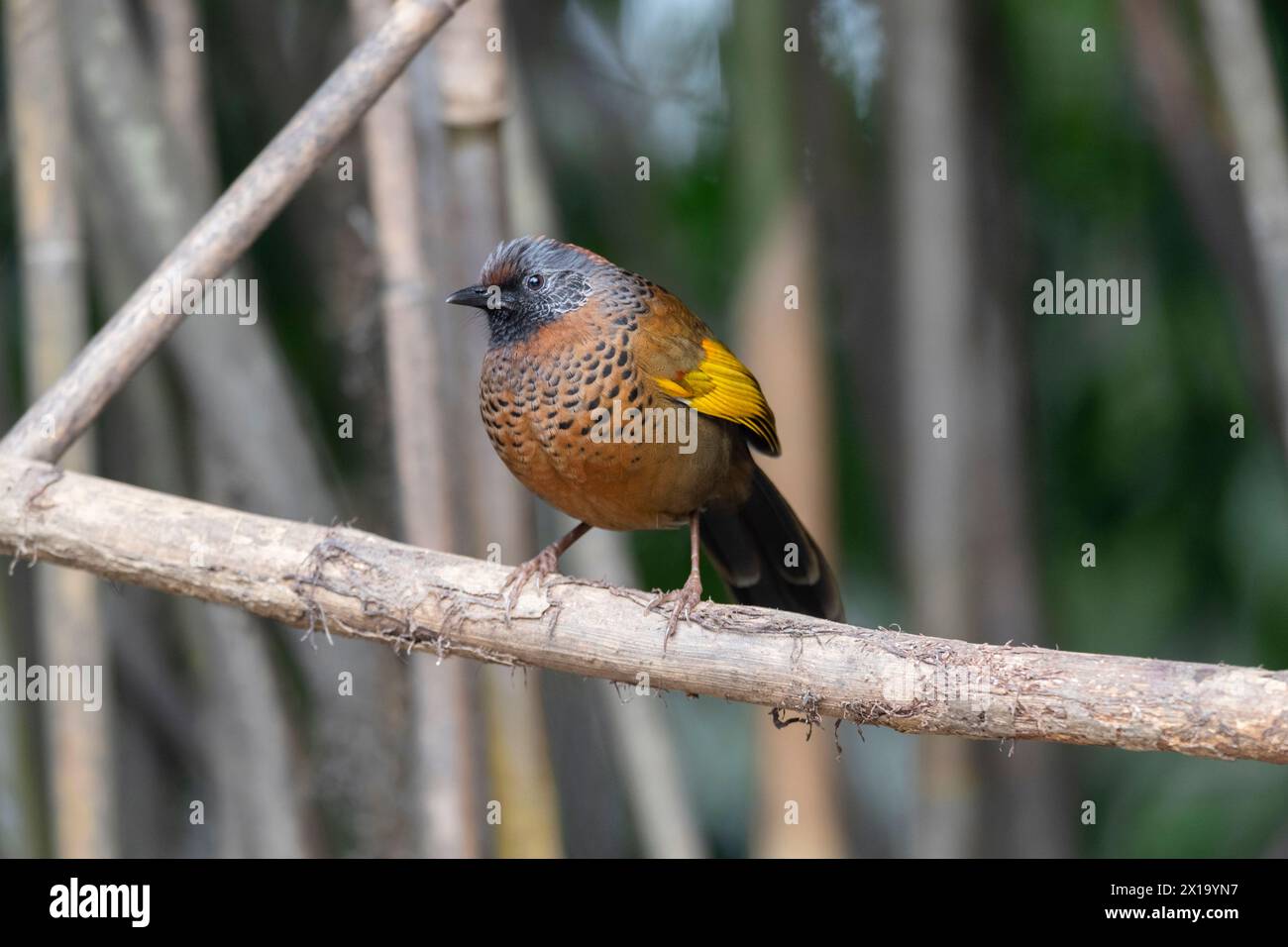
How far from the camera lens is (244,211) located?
7.75 ft

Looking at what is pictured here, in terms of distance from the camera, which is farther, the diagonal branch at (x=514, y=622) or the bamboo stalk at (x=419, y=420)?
the bamboo stalk at (x=419, y=420)

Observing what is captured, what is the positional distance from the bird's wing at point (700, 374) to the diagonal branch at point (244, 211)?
75 centimetres

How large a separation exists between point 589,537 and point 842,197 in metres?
1.49

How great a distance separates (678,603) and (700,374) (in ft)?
2.14

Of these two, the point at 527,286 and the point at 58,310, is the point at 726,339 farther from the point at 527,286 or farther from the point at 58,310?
the point at 58,310

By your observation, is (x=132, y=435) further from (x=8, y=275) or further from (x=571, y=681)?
(x=571, y=681)

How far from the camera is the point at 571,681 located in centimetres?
411

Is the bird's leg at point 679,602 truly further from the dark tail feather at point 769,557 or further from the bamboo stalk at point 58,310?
the bamboo stalk at point 58,310

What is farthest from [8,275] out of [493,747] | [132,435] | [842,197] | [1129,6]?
[1129,6]

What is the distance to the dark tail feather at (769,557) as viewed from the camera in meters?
2.89

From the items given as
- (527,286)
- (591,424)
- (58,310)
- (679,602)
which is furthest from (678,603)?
(58,310)

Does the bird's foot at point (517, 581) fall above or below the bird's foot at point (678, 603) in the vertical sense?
above

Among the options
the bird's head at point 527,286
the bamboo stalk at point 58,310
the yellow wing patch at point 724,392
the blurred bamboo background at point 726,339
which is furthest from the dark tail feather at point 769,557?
the bamboo stalk at point 58,310

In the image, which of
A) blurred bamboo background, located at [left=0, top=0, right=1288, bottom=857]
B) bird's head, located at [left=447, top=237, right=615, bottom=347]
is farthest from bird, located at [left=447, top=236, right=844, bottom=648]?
blurred bamboo background, located at [left=0, top=0, right=1288, bottom=857]
